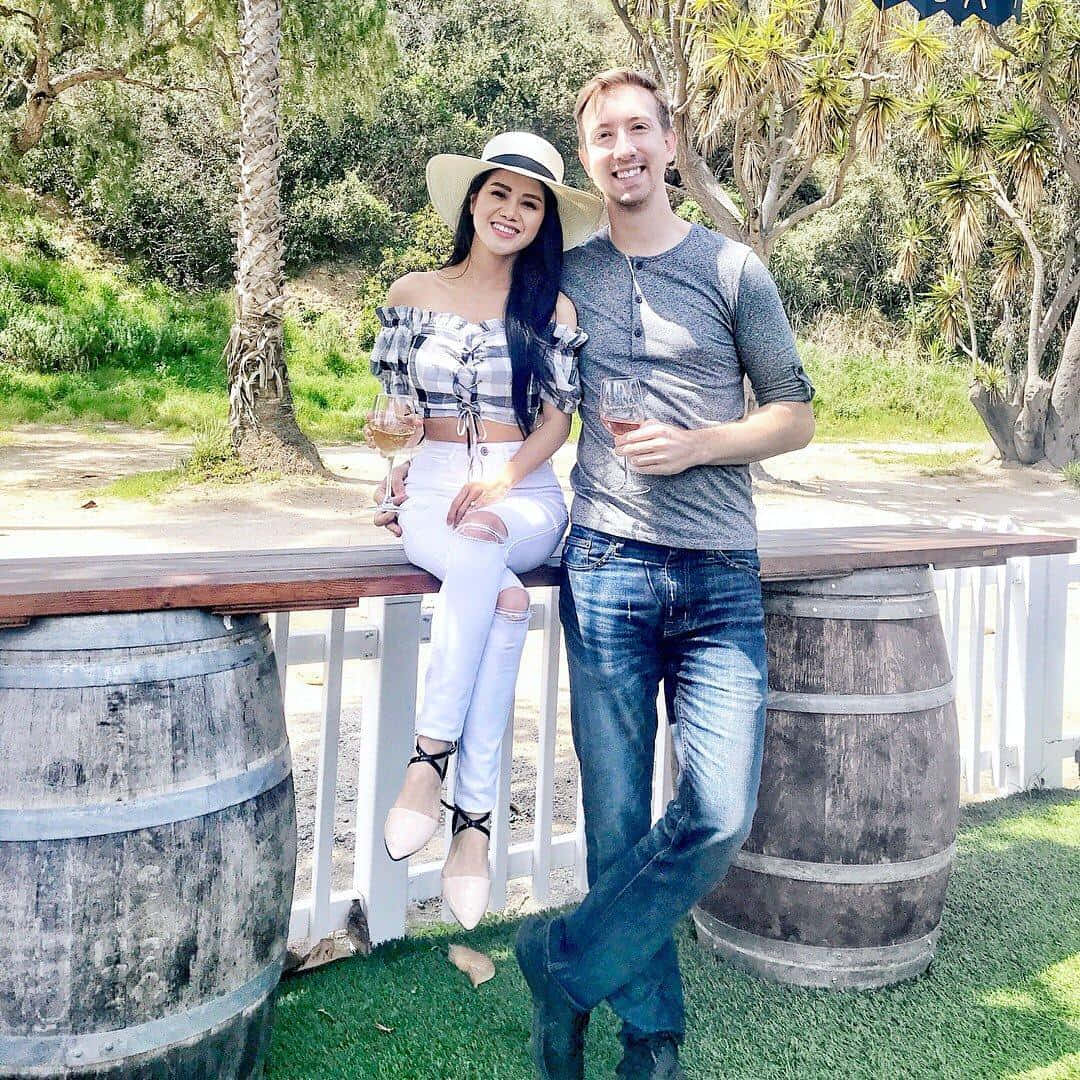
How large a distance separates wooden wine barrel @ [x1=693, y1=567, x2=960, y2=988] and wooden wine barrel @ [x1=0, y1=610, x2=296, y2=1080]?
1236 mm

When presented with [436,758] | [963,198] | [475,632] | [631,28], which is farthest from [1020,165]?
[436,758]

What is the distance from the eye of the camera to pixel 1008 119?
14.7 metres

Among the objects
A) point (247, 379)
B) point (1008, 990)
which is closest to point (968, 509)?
point (247, 379)

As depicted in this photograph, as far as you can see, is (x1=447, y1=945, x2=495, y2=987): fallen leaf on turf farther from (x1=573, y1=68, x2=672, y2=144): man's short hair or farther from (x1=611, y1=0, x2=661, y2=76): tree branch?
(x1=611, y1=0, x2=661, y2=76): tree branch

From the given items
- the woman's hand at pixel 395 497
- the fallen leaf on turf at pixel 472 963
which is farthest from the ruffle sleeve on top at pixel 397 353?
the fallen leaf on turf at pixel 472 963

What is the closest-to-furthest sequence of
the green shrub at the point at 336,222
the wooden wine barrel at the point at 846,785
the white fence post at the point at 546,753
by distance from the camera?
1. the wooden wine barrel at the point at 846,785
2. the white fence post at the point at 546,753
3. the green shrub at the point at 336,222

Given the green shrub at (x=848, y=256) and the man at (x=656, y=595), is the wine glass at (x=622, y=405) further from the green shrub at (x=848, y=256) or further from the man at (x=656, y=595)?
the green shrub at (x=848, y=256)

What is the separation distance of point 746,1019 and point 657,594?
1093 millimetres

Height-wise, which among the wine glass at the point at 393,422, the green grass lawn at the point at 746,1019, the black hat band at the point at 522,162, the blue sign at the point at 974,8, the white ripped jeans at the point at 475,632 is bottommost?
the green grass lawn at the point at 746,1019

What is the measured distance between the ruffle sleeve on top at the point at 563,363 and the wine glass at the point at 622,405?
0.19 meters

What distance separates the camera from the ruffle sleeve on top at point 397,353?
2430mm

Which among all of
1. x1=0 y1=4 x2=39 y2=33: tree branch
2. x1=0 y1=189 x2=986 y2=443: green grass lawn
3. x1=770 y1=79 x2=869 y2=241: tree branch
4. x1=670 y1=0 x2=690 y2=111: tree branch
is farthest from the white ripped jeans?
x1=0 y1=4 x2=39 y2=33: tree branch

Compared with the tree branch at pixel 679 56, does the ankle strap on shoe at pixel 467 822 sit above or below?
below

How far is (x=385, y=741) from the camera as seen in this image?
9.04 ft
